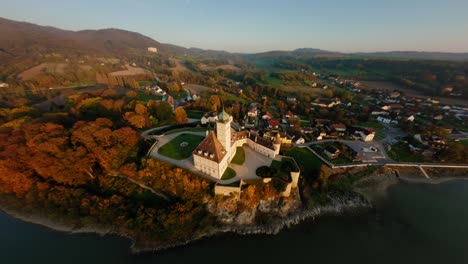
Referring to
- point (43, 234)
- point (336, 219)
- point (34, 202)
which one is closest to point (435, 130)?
point (336, 219)

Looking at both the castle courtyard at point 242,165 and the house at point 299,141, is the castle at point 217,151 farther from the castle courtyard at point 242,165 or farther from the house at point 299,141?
the house at point 299,141

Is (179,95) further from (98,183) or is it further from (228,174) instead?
(228,174)

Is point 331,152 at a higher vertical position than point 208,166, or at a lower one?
lower

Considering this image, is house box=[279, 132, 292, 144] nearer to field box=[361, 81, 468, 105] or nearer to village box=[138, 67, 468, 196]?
village box=[138, 67, 468, 196]

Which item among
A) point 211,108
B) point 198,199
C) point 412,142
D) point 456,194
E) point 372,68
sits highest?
point 372,68

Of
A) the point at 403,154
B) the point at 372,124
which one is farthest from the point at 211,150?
the point at 372,124

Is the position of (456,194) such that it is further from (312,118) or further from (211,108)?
(211,108)
